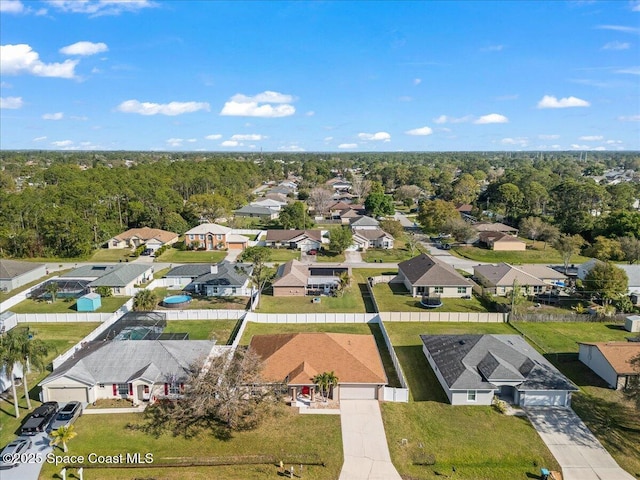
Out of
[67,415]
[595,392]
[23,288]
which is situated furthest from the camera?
[23,288]

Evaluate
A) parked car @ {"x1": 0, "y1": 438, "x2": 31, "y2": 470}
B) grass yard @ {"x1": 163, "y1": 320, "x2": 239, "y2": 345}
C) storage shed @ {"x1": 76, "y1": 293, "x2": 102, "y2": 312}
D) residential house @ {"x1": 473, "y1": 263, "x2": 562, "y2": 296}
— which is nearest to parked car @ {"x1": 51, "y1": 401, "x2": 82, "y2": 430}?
parked car @ {"x1": 0, "y1": 438, "x2": 31, "y2": 470}

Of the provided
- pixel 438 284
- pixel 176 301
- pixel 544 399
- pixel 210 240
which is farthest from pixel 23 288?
pixel 544 399

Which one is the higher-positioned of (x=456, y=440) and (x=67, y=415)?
(x=67, y=415)

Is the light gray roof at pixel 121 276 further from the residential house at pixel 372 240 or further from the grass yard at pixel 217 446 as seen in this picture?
the residential house at pixel 372 240

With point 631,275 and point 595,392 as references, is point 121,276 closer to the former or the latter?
point 595,392

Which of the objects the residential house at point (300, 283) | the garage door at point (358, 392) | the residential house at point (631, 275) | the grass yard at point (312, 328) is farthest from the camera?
the residential house at point (300, 283)

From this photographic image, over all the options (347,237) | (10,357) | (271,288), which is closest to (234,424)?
(10,357)

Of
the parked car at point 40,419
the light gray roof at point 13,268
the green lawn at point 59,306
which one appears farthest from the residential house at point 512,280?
the light gray roof at point 13,268
